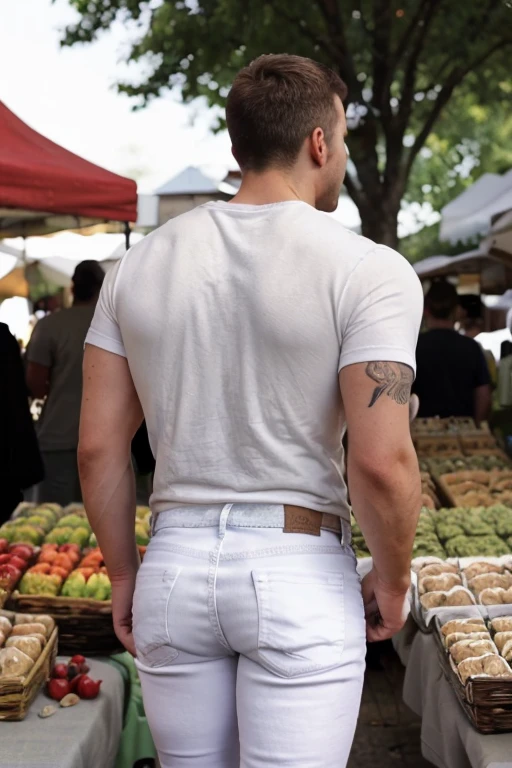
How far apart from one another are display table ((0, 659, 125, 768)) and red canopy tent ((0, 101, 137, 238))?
227cm

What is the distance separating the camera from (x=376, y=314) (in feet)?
6.07

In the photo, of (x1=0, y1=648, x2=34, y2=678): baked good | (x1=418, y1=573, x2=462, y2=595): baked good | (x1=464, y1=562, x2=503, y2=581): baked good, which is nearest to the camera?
(x1=0, y1=648, x2=34, y2=678): baked good

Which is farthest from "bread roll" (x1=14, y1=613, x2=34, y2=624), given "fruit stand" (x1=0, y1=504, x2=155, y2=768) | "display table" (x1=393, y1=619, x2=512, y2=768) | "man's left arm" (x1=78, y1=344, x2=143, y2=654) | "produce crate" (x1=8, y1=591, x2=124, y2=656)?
"man's left arm" (x1=78, y1=344, x2=143, y2=654)

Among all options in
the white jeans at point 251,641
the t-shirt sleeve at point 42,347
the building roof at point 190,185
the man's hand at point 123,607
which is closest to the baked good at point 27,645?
the man's hand at point 123,607

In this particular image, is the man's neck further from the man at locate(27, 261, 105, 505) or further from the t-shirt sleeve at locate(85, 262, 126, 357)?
the man at locate(27, 261, 105, 505)

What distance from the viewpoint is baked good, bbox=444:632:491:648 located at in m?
3.66

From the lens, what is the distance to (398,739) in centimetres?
486

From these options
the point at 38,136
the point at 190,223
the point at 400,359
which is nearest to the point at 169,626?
the point at 400,359

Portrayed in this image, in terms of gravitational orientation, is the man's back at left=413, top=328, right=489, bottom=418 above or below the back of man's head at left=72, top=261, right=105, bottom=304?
below

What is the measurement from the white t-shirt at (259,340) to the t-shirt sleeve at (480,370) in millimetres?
5537

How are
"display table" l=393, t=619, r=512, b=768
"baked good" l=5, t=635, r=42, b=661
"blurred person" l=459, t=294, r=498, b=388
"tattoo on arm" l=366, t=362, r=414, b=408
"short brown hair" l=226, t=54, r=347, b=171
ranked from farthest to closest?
"blurred person" l=459, t=294, r=498, b=388, "baked good" l=5, t=635, r=42, b=661, "display table" l=393, t=619, r=512, b=768, "short brown hair" l=226, t=54, r=347, b=171, "tattoo on arm" l=366, t=362, r=414, b=408

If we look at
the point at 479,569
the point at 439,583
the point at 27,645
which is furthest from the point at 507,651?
the point at 27,645

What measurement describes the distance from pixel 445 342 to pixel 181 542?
5543 millimetres

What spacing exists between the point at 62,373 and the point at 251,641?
5180mm
